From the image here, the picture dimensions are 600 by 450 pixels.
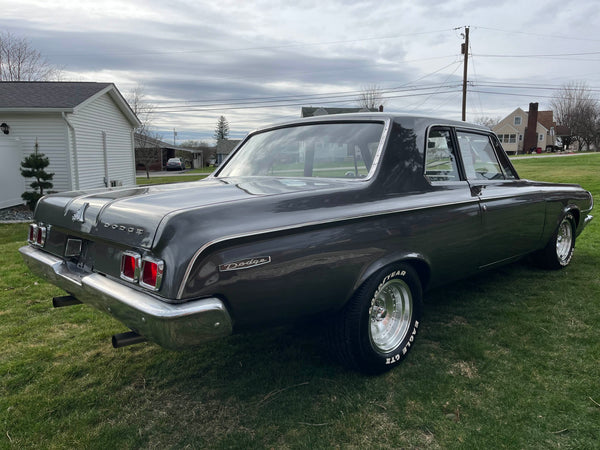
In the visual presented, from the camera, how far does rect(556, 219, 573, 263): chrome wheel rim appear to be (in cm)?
517

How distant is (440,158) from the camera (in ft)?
11.2

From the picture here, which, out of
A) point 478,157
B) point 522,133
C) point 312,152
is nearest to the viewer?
point 312,152

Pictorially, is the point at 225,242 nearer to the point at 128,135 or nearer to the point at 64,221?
the point at 64,221

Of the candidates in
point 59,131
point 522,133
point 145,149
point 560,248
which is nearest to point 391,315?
point 560,248

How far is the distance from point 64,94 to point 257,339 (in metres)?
14.7

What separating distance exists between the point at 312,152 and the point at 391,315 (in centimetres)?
130

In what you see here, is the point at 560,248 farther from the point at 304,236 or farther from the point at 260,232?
the point at 260,232

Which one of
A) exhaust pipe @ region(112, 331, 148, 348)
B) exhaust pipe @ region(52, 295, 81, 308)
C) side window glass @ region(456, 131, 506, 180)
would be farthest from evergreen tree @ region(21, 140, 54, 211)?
side window glass @ region(456, 131, 506, 180)

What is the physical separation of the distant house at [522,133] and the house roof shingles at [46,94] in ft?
202

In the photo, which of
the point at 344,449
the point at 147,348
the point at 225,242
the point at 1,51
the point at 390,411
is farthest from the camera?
the point at 1,51

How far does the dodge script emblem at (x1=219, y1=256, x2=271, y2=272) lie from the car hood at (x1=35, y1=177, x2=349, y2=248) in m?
0.32

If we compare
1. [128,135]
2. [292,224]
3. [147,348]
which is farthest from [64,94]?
[292,224]

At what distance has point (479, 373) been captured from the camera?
2.90 metres

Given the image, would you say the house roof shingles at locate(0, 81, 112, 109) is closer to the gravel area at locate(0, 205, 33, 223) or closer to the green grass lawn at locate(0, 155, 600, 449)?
the gravel area at locate(0, 205, 33, 223)
